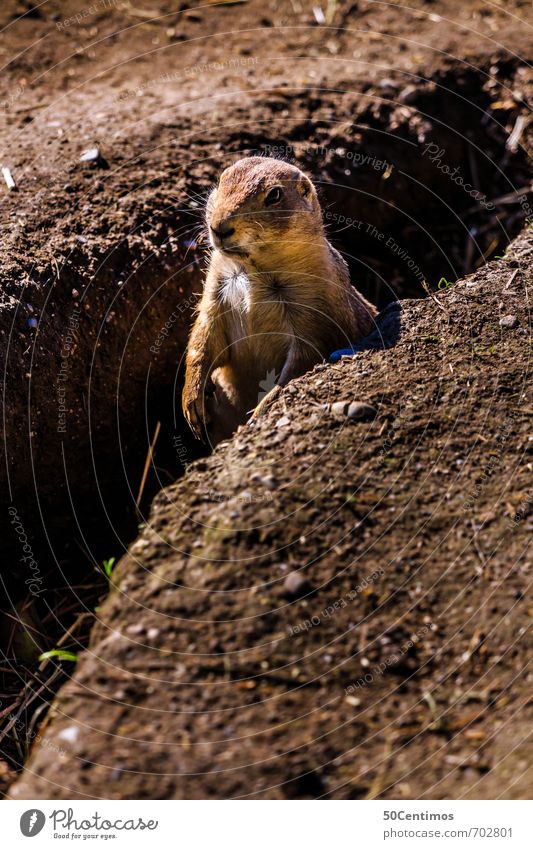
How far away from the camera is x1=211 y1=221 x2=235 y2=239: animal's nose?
13.9 ft

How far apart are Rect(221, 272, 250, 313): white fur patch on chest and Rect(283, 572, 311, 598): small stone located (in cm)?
200

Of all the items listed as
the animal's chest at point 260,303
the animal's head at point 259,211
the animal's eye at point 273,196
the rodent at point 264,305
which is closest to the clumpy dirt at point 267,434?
the rodent at point 264,305

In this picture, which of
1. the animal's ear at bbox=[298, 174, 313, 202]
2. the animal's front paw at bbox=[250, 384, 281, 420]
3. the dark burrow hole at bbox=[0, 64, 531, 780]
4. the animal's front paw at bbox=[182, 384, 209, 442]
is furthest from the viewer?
the dark burrow hole at bbox=[0, 64, 531, 780]

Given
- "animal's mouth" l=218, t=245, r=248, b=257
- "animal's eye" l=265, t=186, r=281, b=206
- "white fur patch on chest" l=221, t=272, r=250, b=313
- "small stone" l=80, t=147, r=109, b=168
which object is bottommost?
"white fur patch on chest" l=221, t=272, r=250, b=313

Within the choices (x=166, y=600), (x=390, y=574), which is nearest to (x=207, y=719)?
(x=166, y=600)

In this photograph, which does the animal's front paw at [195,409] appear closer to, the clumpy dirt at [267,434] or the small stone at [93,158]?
the clumpy dirt at [267,434]

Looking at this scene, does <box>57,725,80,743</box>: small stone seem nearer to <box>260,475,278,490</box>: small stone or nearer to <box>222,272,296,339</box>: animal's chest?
<box>260,475,278,490</box>: small stone

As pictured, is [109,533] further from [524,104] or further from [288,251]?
[524,104]

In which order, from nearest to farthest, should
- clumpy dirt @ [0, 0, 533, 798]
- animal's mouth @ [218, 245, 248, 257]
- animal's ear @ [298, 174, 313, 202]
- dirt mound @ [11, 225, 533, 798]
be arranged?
dirt mound @ [11, 225, 533, 798]
clumpy dirt @ [0, 0, 533, 798]
animal's mouth @ [218, 245, 248, 257]
animal's ear @ [298, 174, 313, 202]

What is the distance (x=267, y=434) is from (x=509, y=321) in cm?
145

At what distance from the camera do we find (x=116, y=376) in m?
5.15

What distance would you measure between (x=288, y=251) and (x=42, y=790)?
2.96 metres

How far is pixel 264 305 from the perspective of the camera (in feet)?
15.5

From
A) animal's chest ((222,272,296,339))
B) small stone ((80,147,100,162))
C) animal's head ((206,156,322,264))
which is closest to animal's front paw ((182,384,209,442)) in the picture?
animal's chest ((222,272,296,339))
